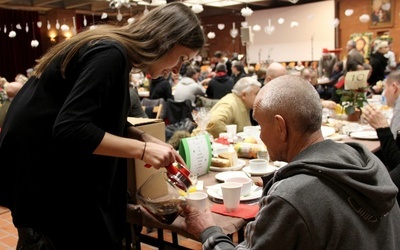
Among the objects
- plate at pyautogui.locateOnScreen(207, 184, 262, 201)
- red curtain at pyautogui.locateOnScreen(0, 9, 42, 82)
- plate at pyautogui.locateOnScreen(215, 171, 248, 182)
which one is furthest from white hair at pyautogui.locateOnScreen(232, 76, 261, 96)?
red curtain at pyautogui.locateOnScreen(0, 9, 42, 82)

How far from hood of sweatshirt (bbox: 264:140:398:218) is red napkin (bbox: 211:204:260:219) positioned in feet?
1.63

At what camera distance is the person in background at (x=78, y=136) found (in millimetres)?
1210

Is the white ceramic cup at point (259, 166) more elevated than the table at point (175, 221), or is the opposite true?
the white ceramic cup at point (259, 166)

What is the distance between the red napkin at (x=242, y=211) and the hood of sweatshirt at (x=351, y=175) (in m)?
0.50

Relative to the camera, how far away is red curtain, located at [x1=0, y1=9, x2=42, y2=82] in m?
14.0

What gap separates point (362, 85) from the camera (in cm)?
364

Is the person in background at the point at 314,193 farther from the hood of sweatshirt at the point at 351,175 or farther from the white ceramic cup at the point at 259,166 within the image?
the white ceramic cup at the point at 259,166

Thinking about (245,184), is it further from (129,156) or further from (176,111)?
(176,111)

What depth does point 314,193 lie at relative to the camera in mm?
967

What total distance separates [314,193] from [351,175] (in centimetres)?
10

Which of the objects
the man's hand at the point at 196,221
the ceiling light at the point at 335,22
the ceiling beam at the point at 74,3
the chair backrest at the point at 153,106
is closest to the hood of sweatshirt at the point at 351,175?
the man's hand at the point at 196,221

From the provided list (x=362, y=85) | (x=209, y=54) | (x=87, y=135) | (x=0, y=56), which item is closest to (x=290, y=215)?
(x=87, y=135)

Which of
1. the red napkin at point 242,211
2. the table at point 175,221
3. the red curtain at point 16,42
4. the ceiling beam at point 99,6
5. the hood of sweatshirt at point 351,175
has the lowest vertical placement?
the table at point 175,221

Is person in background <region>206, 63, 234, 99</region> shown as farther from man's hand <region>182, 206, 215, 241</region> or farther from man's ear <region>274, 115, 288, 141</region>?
man's ear <region>274, 115, 288, 141</region>
